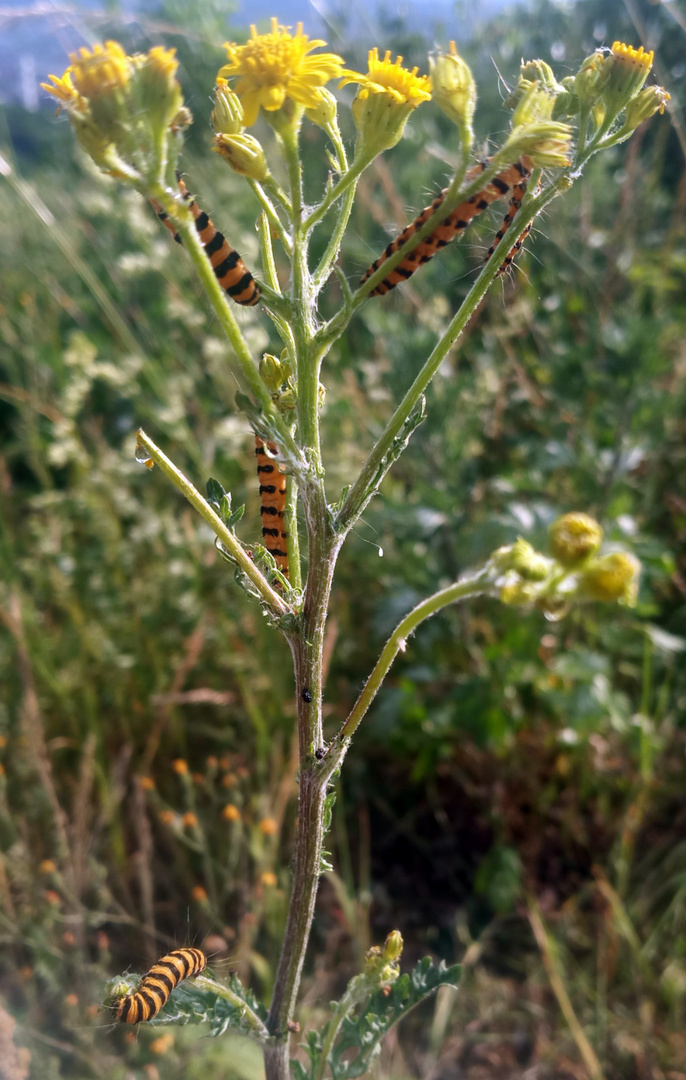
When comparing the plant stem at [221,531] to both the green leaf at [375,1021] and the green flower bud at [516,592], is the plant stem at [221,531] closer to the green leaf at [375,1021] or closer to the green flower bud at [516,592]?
the green flower bud at [516,592]

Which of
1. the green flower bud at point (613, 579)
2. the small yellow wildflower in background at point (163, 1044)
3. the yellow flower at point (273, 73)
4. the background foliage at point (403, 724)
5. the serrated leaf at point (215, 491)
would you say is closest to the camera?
the green flower bud at point (613, 579)

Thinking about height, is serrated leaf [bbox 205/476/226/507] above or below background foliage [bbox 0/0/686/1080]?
above

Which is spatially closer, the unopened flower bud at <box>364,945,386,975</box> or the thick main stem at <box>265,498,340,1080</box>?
the thick main stem at <box>265,498,340,1080</box>

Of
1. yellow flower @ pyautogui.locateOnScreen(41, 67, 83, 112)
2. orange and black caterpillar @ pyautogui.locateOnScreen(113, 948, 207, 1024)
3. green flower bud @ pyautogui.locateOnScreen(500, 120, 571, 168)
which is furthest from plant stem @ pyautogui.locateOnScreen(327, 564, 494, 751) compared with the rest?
yellow flower @ pyautogui.locateOnScreen(41, 67, 83, 112)

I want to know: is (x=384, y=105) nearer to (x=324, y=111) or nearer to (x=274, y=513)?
(x=324, y=111)

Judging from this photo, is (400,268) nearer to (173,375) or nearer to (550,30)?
(173,375)

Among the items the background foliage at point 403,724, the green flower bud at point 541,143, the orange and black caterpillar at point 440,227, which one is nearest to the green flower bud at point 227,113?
the orange and black caterpillar at point 440,227

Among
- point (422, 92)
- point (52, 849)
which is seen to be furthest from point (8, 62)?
point (422, 92)

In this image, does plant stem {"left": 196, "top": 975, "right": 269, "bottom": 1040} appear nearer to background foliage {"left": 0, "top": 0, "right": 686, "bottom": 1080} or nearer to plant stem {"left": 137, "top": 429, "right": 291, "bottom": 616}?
plant stem {"left": 137, "top": 429, "right": 291, "bottom": 616}
